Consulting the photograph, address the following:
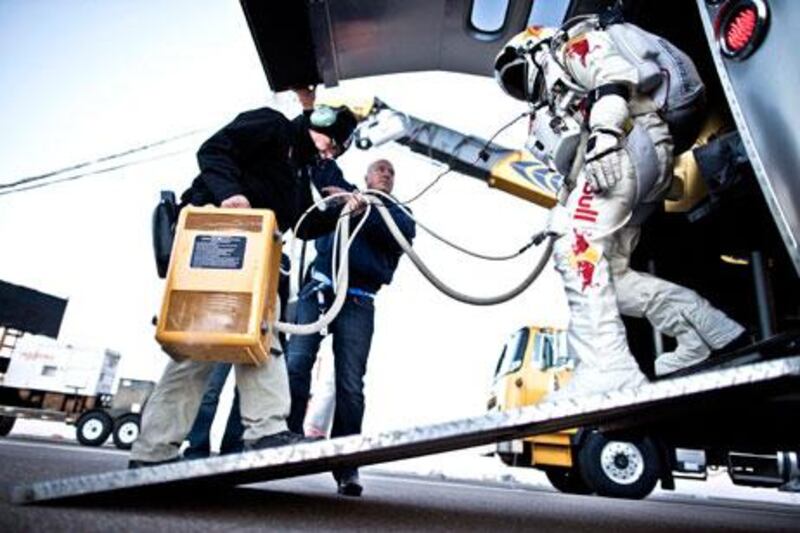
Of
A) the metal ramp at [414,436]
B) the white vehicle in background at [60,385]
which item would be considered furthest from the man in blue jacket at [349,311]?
the white vehicle in background at [60,385]

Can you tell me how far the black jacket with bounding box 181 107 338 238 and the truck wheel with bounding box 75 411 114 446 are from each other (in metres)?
6.44

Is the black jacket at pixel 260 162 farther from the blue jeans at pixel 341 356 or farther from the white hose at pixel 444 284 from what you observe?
the blue jeans at pixel 341 356

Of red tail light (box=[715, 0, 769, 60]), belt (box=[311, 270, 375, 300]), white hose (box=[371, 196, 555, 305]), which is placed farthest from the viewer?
belt (box=[311, 270, 375, 300])

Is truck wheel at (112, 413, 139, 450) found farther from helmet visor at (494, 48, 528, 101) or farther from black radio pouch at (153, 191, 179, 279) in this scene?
helmet visor at (494, 48, 528, 101)

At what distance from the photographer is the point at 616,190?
1997mm

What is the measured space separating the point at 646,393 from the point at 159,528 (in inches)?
35.2

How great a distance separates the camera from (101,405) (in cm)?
889

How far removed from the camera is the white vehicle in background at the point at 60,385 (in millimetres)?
8023

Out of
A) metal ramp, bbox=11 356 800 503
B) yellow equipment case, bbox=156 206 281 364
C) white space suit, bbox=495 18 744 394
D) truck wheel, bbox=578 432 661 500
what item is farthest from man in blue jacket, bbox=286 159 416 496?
truck wheel, bbox=578 432 661 500

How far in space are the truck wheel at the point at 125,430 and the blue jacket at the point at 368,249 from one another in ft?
18.2

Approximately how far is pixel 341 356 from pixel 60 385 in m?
7.92

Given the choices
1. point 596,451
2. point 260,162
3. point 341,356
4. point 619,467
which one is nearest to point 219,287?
point 260,162

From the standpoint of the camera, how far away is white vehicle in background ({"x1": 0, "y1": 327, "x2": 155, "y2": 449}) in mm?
8023

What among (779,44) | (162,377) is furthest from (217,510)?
(779,44)
